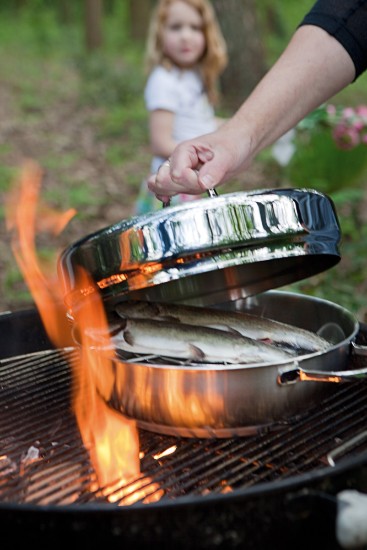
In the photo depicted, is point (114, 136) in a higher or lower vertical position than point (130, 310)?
higher

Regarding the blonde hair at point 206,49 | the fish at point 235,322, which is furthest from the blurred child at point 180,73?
the fish at point 235,322

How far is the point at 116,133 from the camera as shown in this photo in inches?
411

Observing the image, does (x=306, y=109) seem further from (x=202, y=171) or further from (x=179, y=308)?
(x=179, y=308)

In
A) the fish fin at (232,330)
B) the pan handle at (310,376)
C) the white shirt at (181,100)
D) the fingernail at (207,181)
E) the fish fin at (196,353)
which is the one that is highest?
the white shirt at (181,100)

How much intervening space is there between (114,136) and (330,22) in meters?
8.41

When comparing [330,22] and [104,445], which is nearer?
[104,445]

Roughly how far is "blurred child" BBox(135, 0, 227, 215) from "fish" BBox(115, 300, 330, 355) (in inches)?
107

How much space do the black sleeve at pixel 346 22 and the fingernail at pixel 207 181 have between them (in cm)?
73

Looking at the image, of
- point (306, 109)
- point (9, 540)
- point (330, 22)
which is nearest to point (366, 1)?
point (330, 22)

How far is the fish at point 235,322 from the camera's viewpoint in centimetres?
203

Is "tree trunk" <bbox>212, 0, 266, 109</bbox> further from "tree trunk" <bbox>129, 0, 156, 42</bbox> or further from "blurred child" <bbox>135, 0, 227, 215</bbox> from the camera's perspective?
"tree trunk" <bbox>129, 0, 156, 42</bbox>

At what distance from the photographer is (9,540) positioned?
1.51 meters

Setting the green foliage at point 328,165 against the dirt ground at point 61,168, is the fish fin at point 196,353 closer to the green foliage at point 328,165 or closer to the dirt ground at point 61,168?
the dirt ground at point 61,168

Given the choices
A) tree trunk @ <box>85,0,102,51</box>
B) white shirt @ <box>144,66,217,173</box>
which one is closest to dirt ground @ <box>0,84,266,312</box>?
white shirt @ <box>144,66,217,173</box>
